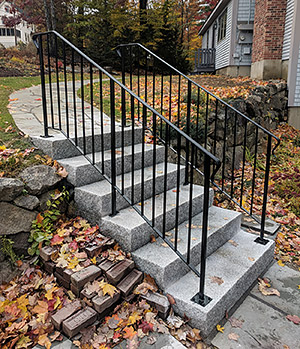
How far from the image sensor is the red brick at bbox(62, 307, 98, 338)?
1904 millimetres

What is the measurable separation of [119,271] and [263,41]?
9.47 metres

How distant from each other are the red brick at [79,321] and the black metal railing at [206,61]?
14.9 m

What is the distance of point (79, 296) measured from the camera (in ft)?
7.06

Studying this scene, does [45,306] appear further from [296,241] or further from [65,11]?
[65,11]

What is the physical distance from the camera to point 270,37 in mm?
9344

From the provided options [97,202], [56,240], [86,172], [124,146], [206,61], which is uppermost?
[206,61]

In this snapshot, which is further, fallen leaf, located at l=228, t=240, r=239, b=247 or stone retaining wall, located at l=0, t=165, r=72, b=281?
fallen leaf, located at l=228, t=240, r=239, b=247

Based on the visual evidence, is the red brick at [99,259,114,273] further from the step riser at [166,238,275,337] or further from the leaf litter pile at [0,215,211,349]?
the step riser at [166,238,275,337]

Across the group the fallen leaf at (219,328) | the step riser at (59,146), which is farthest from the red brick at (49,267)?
the fallen leaf at (219,328)

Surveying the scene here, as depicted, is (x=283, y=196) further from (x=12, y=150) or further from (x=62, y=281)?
(x=12, y=150)

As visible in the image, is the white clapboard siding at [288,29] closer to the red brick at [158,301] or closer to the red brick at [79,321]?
the red brick at [158,301]

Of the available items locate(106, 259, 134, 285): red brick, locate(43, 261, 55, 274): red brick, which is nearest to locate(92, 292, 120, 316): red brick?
locate(106, 259, 134, 285): red brick

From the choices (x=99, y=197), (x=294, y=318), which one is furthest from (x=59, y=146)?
(x=294, y=318)

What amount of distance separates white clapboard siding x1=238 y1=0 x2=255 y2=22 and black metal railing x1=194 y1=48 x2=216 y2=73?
10.8 ft
